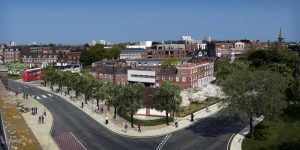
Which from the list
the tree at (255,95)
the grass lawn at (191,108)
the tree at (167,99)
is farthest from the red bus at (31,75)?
the tree at (255,95)

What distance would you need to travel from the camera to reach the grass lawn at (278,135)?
3885 centimetres

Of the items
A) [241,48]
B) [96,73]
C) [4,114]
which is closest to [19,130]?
[4,114]

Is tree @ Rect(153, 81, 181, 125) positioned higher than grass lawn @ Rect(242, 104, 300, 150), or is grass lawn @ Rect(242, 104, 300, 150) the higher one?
tree @ Rect(153, 81, 181, 125)

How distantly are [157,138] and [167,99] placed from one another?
335 inches

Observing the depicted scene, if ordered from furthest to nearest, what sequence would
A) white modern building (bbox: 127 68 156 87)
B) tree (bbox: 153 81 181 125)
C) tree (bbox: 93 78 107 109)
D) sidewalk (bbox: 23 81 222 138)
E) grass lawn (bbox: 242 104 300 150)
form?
white modern building (bbox: 127 68 156 87)
tree (bbox: 93 78 107 109)
tree (bbox: 153 81 181 125)
sidewalk (bbox: 23 81 222 138)
grass lawn (bbox: 242 104 300 150)

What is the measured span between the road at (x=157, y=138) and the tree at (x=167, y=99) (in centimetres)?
409

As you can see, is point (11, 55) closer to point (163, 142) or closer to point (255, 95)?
point (163, 142)

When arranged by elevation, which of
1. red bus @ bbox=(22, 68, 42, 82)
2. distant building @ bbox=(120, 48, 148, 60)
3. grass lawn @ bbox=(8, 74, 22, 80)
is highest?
distant building @ bbox=(120, 48, 148, 60)

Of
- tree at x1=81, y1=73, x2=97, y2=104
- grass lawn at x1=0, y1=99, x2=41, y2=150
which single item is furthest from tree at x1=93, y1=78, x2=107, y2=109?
grass lawn at x1=0, y1=99, x2=41, y2=150

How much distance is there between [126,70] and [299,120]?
200 ft

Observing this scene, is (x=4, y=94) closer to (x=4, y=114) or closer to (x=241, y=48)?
(x=4, y=114)

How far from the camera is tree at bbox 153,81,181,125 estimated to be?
51188mm

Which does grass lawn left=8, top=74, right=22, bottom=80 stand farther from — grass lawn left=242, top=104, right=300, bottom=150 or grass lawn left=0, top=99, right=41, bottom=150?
grass lawn left=0, top=99, right=41, bottom=150

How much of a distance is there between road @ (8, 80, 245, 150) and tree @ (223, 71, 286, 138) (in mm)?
4822
